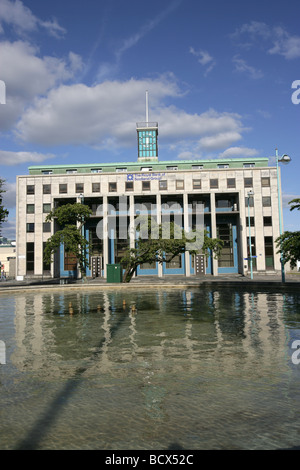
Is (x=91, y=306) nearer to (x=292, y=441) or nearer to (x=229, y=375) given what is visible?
(x=229, y=375)

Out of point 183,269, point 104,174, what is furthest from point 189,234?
point 104,174

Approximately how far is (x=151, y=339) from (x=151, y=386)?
401cm

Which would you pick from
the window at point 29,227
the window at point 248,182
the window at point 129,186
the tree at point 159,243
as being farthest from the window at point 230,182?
the window at point 29,227

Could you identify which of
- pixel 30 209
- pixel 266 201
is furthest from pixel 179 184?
pixel 30 209

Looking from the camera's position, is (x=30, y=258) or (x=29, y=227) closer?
(x=30, y=258)

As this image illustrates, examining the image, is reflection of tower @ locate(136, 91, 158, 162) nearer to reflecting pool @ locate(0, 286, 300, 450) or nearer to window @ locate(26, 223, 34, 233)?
window @ locate(26, 223, 34, 233)

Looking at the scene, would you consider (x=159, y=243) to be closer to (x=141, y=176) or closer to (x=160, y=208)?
(x=160, y=208)

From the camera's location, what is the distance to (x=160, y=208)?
53.7 metres

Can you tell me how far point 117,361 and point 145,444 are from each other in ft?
12.8

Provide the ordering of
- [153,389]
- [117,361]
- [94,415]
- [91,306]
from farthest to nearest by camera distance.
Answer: [91,306] < [117,361] < [153,389] < [94,415]

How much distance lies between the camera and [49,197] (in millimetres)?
56094

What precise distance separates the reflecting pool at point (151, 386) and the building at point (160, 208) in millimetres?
41826

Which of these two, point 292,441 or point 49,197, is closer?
point 292,441

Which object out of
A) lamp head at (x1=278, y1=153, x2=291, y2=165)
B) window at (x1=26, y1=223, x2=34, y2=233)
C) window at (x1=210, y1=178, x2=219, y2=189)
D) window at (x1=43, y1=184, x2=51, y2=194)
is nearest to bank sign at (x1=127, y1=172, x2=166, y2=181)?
window at (x1=210, y1=178, x2=219, y2=189)
